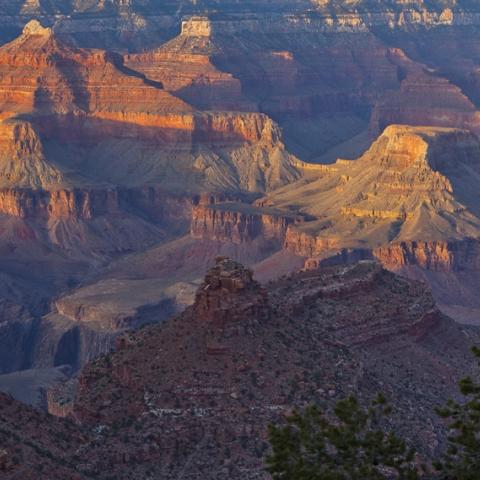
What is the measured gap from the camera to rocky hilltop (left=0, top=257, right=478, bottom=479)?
4519cm

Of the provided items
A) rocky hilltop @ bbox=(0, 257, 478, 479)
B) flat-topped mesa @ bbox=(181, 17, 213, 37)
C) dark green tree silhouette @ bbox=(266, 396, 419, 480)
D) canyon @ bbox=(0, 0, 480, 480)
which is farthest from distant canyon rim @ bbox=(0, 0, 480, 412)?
dark green tree silhouette @ bbox=(266, 396, 419, 480)

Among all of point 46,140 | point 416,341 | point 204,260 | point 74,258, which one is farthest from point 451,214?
point 416,341

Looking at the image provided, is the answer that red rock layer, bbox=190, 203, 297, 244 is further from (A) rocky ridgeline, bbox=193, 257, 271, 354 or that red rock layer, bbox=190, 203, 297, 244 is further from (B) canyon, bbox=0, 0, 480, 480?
(A) rocky ridgeline, bbox=193, 257, 271, 354

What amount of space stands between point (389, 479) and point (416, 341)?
20135 mm

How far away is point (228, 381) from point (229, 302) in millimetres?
2782

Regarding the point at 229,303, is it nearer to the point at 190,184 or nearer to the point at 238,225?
the point at 238,225

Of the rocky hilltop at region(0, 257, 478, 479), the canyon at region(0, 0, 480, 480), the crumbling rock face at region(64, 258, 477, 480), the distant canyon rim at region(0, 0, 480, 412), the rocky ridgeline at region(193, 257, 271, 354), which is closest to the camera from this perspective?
the rocky hilltop at region(0, 257, 478, 479)

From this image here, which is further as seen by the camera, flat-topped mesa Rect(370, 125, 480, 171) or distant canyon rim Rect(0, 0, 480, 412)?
flat-topped mesa Rect(370, 125, 480, 171)

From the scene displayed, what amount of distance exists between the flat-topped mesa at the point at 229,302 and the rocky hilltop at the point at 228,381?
27 millimetres

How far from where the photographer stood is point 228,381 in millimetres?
48688

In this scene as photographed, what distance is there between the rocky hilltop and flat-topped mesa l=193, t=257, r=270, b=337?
0.09 feet

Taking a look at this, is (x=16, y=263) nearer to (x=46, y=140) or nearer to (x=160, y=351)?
(x=46, y=140)

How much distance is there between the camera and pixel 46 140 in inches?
5955

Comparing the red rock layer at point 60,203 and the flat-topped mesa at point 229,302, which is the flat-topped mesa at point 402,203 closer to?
the red rock layer at point 60,203
